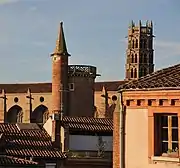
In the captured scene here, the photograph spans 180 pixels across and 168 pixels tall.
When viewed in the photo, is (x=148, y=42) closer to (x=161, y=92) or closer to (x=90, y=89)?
(x=90, y=89)

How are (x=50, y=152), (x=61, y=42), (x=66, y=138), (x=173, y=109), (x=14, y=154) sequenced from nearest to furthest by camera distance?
1. (x=173, y=109)
2. (x=14, y=154)
3. (x=50, y=152)
4. (x=66, y=138)
5. (x=61, y=42)

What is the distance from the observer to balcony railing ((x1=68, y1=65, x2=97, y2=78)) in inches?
2800

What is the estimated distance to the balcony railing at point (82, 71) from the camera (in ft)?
233

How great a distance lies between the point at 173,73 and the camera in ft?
45.7

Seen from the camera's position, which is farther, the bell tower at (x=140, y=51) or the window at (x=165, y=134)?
the bell tower at (x=140, y=51)

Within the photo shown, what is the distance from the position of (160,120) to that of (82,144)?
20.0 meters

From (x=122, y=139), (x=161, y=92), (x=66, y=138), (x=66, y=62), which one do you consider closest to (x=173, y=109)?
(x=161, y=92)

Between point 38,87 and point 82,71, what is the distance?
3346cm

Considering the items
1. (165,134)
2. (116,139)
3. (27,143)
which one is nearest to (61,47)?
(27,143)

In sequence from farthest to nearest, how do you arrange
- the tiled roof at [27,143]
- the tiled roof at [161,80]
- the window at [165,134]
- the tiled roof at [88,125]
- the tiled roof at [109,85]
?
the tiled roof at [109,85] → the tiled roof at [88,125] → the tiled roof at [27,143] → the tiled roof at [161,80] → the window at [165,134]

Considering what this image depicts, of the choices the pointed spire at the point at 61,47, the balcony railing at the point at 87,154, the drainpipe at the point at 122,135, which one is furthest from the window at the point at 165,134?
the pointed spire at the point at 61,47

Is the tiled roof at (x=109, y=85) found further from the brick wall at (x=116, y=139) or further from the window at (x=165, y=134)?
the window at (x=165, y=134)

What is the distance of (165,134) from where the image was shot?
503 inches

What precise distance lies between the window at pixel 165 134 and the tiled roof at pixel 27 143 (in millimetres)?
15470
